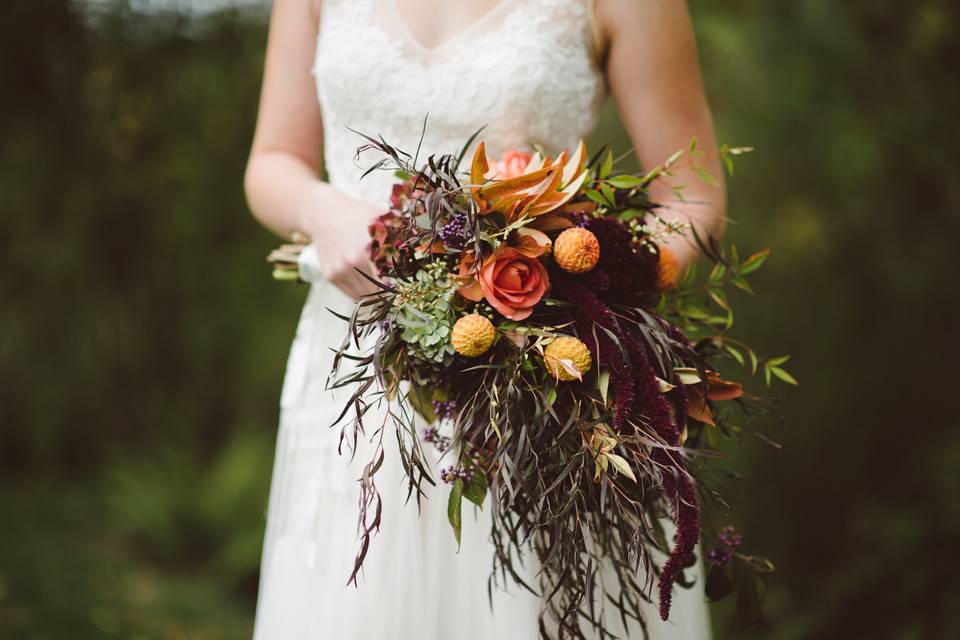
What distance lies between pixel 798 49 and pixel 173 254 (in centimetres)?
330

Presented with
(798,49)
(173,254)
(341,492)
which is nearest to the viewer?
(341,492)

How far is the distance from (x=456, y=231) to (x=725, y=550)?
581 mm

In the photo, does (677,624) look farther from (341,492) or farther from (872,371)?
(872,371)

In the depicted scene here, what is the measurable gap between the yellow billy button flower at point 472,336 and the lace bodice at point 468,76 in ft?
1.64

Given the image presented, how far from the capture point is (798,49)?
3549mm

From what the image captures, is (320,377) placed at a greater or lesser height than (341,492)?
greater

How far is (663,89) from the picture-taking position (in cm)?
143

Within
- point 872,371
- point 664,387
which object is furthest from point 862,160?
point 664,387

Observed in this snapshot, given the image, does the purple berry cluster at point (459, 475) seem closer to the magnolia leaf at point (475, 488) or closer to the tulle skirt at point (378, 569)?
the magnolia leaf at point (475, 488)

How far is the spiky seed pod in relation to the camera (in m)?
1.25

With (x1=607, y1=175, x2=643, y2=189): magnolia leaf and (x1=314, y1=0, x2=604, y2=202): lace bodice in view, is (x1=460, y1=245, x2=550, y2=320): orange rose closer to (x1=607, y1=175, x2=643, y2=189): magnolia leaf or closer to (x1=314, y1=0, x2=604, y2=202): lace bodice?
(x1=607, y1=175, x2=643, y2=189): magnolia leaf

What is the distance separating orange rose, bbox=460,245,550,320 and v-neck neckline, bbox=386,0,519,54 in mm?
542

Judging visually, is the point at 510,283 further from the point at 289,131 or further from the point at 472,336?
the point at 289,131

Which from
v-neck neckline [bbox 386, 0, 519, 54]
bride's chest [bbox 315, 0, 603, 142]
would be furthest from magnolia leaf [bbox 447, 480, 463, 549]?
v-neck neckline [bbox 386, 0, 519, 54]
